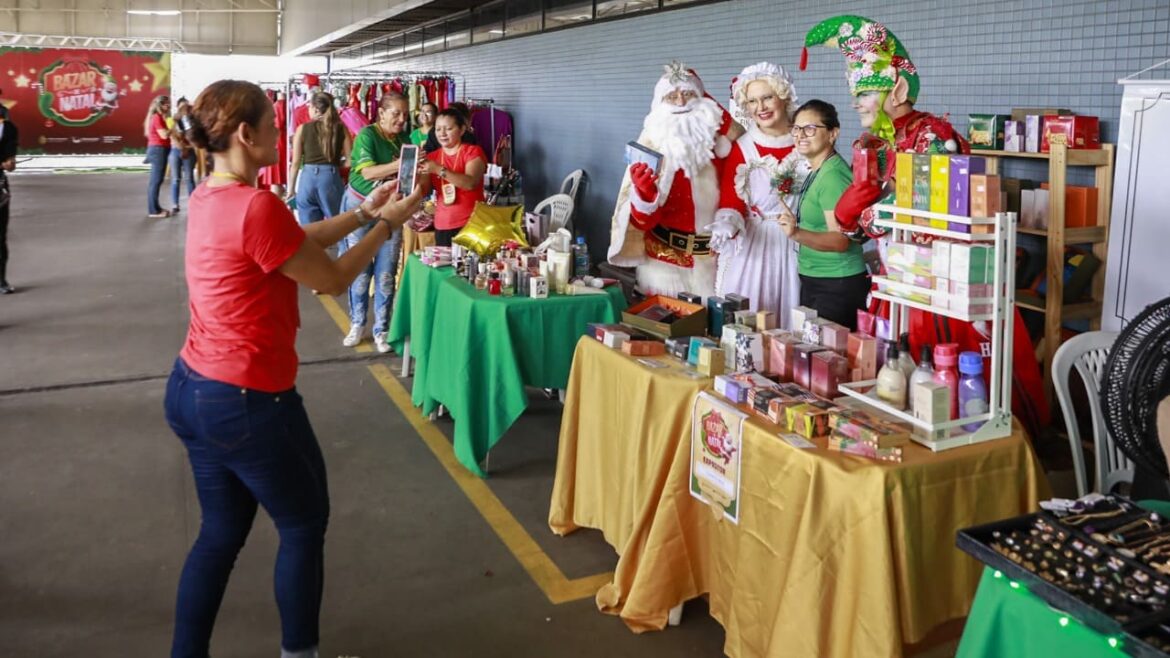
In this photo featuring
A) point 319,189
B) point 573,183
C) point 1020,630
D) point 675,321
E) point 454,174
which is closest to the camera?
point 1020,630

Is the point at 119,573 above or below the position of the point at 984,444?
below

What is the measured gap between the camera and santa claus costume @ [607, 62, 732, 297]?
3906 mm

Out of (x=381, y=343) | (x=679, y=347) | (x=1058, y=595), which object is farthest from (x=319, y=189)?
(x=1058, y=595)

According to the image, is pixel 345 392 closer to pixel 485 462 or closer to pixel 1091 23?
pixel 485 462

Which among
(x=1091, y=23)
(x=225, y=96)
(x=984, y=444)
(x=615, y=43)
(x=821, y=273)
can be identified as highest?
(x=615, y=43)

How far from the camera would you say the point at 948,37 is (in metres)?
4.46

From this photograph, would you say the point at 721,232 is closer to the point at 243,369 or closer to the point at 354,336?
the point at 243,369

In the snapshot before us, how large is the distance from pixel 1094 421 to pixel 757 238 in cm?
156

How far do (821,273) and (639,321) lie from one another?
76 centimetres

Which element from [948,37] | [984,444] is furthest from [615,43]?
[984,444]

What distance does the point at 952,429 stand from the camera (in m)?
2.24

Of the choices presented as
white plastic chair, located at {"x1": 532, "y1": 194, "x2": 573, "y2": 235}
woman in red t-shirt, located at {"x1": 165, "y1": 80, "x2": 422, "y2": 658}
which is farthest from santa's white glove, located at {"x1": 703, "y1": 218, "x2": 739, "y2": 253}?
white plastic chair, located at {"x1": 532, "y1": 194, "x2": 573, "y2": 235}

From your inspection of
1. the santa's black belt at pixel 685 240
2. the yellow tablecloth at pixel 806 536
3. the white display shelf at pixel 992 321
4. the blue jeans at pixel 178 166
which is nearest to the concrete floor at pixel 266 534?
the yellow tablecloth at pixel 806 536

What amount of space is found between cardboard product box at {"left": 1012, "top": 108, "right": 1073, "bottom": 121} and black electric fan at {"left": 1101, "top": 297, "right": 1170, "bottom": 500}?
2316 mm
